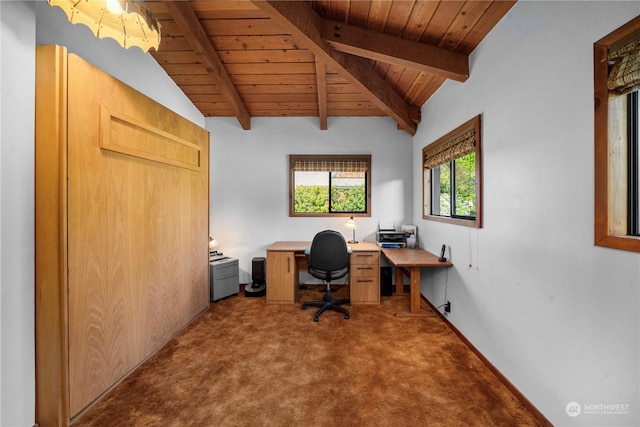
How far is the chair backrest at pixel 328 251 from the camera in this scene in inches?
109

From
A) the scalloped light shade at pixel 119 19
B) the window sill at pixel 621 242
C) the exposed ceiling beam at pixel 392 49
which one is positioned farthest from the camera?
the exposed ceiling beam at pixel 392 49

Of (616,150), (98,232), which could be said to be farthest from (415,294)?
(98,232)

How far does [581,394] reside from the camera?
1.25m

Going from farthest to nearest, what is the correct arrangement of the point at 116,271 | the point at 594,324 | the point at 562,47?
the point at 116,271 < the point at 562,47 < the point at 594,324

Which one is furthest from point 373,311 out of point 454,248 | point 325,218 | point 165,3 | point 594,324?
point 165,3

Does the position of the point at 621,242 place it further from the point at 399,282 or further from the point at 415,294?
the point at 399,282

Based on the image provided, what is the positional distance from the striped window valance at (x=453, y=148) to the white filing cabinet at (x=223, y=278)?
2.91 metres

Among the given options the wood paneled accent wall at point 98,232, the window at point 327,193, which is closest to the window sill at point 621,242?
the wood paneled accent wall at point 98,232

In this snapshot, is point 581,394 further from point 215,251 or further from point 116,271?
point 215,251

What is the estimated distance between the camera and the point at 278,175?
155 inches

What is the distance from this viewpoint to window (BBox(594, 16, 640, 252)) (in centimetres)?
111

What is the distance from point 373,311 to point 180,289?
6.90 feet

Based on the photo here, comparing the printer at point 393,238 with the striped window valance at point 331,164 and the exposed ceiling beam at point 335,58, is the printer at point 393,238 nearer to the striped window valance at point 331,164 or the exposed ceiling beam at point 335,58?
the striped window valance at point 331,164

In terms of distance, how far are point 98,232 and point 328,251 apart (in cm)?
193
